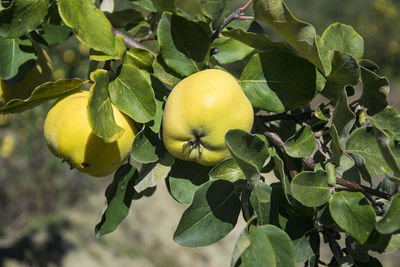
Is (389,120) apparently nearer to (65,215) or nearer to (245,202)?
(245,202)

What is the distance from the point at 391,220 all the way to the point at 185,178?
0.36 metres

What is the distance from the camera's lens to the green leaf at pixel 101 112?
638 mm

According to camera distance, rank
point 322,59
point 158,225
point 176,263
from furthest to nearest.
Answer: point 158,225 → point 176,263 → point 322,59

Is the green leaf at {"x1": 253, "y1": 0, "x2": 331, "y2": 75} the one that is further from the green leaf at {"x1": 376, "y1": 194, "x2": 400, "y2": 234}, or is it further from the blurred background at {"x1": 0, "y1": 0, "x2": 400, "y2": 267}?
the blurred background at {"x1": 0, "y1": 0, "x2": 400, "y2": 267}

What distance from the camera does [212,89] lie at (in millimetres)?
674

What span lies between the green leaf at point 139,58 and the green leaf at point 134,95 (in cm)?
5

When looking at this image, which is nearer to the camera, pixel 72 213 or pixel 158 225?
pixel 72 213

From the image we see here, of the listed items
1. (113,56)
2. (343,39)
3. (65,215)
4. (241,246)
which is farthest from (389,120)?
(65,215)

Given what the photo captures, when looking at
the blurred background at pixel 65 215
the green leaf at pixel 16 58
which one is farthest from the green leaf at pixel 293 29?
the blurred background at pixel 65 215

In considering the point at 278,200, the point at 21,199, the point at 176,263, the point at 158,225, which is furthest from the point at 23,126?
the point at 278,200

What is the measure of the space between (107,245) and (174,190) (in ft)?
8.60

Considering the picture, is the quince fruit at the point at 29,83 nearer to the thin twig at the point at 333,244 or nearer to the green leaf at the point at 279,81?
the green leaf at the point at 279,81

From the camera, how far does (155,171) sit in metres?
0.76

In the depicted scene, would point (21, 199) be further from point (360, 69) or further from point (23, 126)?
point (360, 69)
